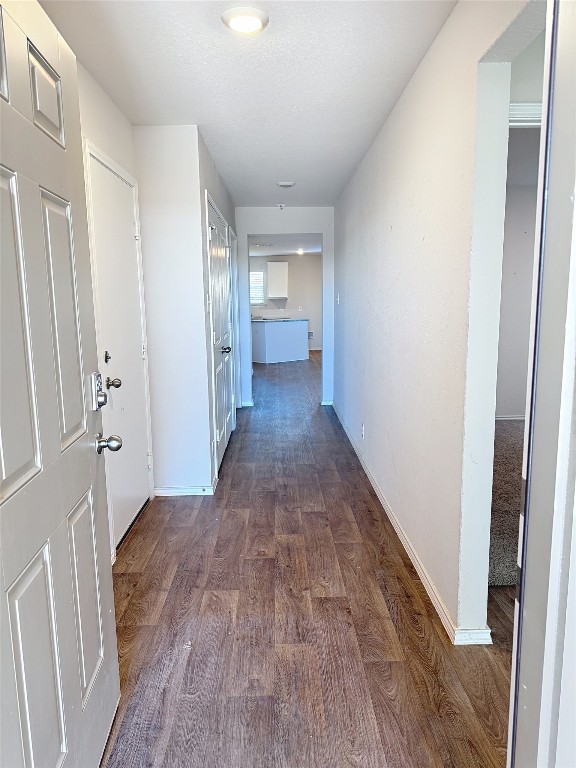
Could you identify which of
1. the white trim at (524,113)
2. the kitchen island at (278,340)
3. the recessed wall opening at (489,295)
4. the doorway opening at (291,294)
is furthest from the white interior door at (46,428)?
the doorway opening at (291,294)

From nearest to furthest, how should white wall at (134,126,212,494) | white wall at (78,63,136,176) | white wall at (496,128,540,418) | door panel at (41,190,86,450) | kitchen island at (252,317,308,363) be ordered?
1. door panel at (41,190,86,450)
2. white wall at (78,63,136,176)
3. white wall at (134,126,212,494)
4. white wall at (496,128,540,418)
5. kitchen island at (252,317,308,363)

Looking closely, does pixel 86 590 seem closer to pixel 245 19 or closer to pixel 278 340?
pixel 245 19

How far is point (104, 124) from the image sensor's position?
257cm

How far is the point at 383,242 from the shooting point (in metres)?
3.11

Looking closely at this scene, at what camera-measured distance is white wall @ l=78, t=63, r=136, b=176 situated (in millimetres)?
2295

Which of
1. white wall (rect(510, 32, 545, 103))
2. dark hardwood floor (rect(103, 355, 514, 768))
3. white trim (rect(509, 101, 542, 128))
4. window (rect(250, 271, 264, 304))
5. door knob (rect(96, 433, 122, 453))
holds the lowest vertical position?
dark hardwood floor (rect(103, 355, 514, 768))

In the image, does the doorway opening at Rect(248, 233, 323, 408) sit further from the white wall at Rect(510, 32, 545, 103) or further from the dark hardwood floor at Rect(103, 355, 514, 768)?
the white wall at Rect(510, 32, 545, 103)

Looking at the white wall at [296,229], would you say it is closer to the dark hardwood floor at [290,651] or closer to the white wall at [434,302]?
the white wall at [434,302]

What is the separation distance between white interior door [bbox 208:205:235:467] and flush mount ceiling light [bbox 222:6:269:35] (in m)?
1.73

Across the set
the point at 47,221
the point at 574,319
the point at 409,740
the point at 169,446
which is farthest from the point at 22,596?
the point at 169,446

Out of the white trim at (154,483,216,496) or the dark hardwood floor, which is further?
the white trim at (154,483,216,496)

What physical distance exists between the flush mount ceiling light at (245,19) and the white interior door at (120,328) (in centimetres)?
90

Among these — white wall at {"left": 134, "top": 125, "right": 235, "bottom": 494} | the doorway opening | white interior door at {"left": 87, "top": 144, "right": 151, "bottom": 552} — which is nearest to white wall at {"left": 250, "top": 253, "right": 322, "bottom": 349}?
the doorway opening

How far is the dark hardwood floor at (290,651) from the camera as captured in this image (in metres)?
1.50
